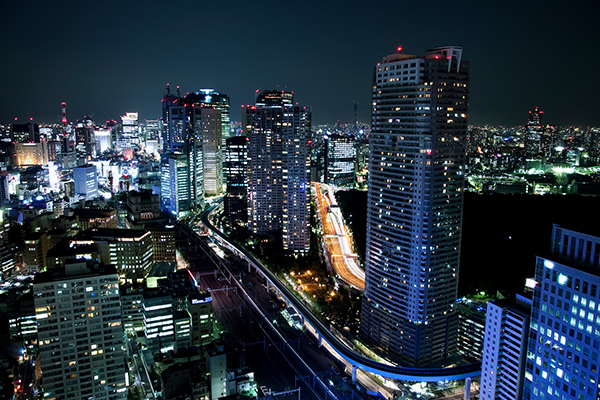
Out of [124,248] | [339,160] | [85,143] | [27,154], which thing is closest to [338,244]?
[124,248]

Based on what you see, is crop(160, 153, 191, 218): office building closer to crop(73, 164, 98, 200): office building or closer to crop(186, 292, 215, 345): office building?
crop(73, 164, 98, 200): office building

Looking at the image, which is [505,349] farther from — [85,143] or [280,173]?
[85,143]

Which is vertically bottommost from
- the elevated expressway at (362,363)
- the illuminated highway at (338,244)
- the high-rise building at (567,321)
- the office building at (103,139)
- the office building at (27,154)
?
the elevated expressway at (362,363)

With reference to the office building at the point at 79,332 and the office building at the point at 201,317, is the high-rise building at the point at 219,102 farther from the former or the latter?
the office building at the point at 79,332

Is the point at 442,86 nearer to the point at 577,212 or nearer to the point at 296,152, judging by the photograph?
the point at 296,152

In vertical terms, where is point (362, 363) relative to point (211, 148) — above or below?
below

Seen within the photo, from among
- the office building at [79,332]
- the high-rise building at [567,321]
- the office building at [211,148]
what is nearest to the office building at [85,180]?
the office building at [211,148]
